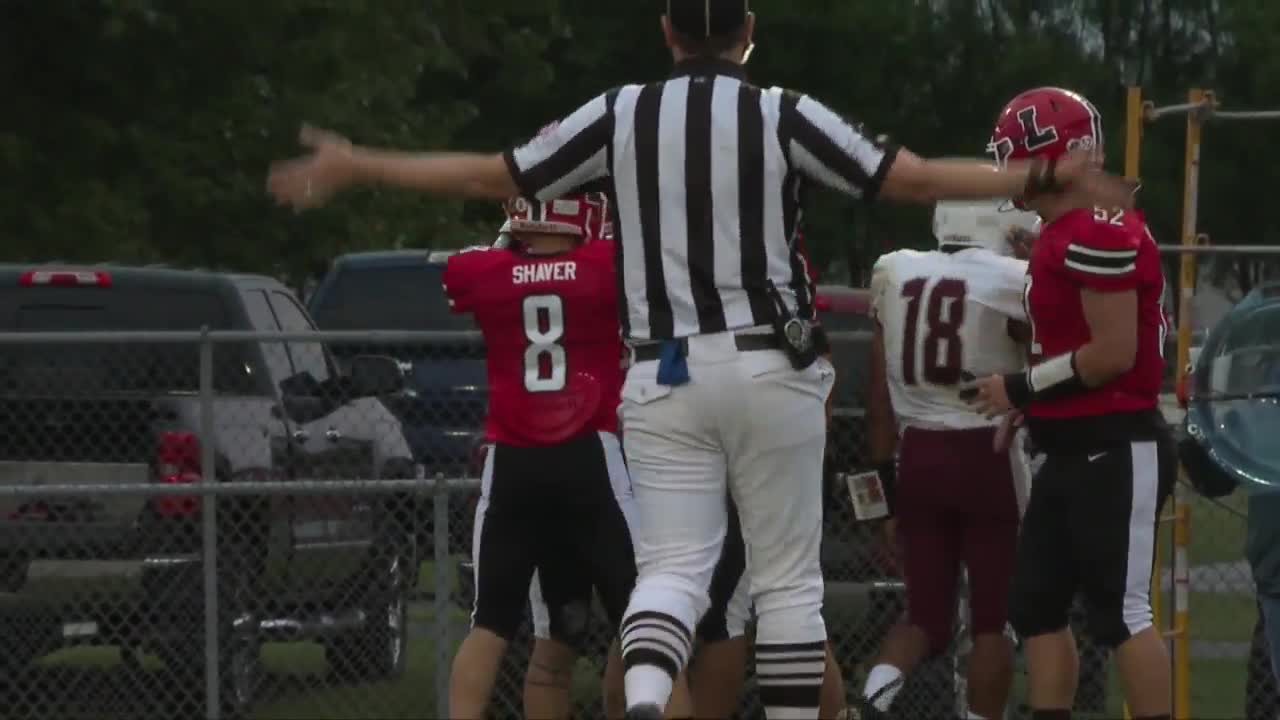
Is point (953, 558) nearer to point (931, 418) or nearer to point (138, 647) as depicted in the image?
point (931, 418)

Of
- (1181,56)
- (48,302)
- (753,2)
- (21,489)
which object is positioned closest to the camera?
(21,489)

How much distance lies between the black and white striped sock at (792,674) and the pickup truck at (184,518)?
407 cm

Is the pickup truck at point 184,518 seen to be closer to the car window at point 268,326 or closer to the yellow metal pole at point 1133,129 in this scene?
the car window at point 268,326

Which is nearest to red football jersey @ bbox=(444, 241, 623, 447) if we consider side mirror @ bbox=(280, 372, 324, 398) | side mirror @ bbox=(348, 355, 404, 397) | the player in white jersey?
the player in white jersey

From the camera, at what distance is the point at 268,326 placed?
1258 cm

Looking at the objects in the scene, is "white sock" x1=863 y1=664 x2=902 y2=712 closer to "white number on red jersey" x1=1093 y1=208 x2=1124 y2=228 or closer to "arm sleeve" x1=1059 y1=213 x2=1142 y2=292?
"arm sleeve" x1=1059 y1=213 x2=1142 y2=292

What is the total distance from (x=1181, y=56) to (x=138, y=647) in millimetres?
29604

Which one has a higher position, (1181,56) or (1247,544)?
(1181,56)

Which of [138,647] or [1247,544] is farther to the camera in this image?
[138,647]

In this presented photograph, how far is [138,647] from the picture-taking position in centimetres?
1062

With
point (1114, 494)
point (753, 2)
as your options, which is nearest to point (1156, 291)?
point (1114, 494)

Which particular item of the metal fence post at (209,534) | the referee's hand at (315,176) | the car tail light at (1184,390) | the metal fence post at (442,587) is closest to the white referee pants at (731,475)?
the referee's hand at (315,176)

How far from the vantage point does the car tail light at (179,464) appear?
415 inches

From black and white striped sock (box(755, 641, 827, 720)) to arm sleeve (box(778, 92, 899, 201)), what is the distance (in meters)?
1.15
